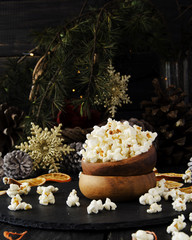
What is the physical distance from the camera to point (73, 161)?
1.06 metres

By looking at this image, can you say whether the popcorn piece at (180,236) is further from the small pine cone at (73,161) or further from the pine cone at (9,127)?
the pine cone at (9,127)

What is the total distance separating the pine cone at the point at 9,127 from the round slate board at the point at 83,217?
0.54m

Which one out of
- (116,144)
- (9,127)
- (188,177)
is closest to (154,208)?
(116,144)

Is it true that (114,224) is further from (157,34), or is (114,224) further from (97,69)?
(157,34)

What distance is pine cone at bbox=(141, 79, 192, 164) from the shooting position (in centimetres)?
113

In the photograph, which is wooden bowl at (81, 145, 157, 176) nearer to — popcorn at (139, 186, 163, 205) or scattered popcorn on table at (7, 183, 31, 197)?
popcorn at (139, 186, 163, 205)

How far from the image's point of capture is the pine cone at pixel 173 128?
44.7 inches

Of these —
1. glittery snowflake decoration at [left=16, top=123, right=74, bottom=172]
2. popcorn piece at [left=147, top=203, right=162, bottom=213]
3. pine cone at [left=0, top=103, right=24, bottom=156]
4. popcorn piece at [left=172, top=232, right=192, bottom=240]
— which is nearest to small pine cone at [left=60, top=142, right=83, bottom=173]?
glittery snowflake decoration at [left=16, top=123, right=74, bottom=172]

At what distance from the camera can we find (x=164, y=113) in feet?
3.85

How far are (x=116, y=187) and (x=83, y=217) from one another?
0.35 ft

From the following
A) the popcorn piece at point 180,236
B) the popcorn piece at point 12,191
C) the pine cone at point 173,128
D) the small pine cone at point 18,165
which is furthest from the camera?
Answer: the pine cone at point 173,128

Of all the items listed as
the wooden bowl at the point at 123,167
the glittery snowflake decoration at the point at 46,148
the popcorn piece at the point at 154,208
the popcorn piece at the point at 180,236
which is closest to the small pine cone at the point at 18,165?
the glittery snowflake decoration at the point at 46,148

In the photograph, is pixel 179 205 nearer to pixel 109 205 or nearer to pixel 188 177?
pixel 109 205

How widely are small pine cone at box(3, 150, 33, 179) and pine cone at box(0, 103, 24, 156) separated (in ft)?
0.68
